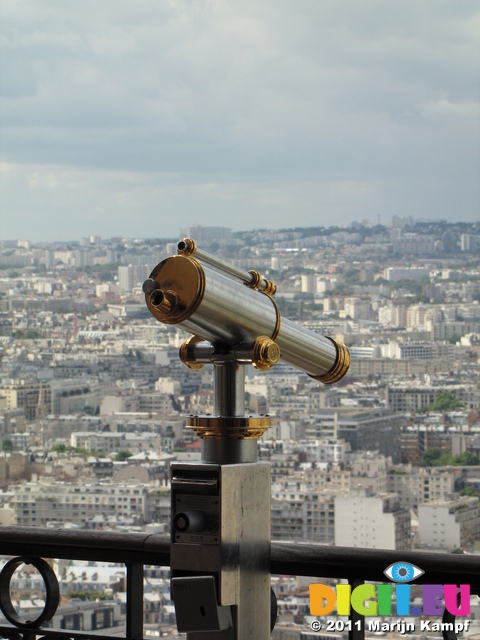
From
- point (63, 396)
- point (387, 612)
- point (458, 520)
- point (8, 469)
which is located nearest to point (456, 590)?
point (387, 612)

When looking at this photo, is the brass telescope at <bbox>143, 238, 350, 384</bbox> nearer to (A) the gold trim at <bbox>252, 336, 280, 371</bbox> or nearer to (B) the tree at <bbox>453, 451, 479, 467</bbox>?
(A) the gold trim at <bbox>252, 336, 280, 371</bbox>

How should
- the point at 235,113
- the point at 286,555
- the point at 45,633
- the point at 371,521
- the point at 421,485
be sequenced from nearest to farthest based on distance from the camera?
the point at 286,555, the point at 45,633, the point at 371,521, the point at 421,485, the point at 235,113

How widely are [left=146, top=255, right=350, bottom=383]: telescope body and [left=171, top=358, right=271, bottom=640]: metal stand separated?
0.12ft

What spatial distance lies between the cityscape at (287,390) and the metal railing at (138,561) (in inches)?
648

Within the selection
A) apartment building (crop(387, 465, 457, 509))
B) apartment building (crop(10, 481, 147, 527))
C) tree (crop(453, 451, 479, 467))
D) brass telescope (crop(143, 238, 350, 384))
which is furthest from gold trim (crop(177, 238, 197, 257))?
tree (crop(453, 451, 479, 467))

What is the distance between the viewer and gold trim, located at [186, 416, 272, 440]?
3.16 feet

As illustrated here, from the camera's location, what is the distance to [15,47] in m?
29.9

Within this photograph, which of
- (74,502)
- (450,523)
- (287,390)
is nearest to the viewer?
(450,523)

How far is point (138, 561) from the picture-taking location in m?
1.10

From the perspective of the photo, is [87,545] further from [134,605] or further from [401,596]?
[401,596]

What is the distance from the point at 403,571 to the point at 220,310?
0.31m

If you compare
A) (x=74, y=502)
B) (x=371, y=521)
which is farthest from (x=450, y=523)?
(x=74, y=502)

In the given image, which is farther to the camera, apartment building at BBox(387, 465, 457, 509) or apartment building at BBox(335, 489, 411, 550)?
apartment building at BBox(387, 465, 457, 509)

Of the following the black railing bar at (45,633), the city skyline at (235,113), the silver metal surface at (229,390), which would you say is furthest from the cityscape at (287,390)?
the silver metal surface at (229,390)
